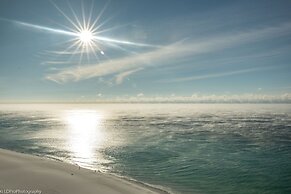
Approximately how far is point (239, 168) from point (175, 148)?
13.5 m

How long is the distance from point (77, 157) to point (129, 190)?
811 inches

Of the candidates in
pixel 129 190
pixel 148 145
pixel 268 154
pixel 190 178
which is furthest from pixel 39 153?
pixel 268 154

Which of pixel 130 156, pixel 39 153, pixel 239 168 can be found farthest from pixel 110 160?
pixel 239 168

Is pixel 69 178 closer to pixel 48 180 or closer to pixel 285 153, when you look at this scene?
pixel 48 180

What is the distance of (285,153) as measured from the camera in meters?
38.3

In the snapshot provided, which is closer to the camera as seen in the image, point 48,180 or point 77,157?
point 48,180

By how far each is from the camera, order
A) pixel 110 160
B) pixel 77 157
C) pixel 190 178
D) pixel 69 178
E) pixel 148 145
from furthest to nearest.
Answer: pixel 148 145
pixel 77 157
pixel 110 160
pixel 190 178
pixel 69 178

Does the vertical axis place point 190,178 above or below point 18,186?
below

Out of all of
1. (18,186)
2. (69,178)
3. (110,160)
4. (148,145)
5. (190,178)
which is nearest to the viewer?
(18,186)

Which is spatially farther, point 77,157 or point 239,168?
point 77,157

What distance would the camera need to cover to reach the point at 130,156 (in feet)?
124

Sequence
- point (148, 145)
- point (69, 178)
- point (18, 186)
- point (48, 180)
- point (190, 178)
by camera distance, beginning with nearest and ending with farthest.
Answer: point (18, 186)
point (48, 180)
point (69, 178)
point (190, 178)
point (148, 145)

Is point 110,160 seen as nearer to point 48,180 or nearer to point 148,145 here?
point 148,145

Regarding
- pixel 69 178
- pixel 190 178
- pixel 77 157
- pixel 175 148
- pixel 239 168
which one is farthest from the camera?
pixel 175 148
